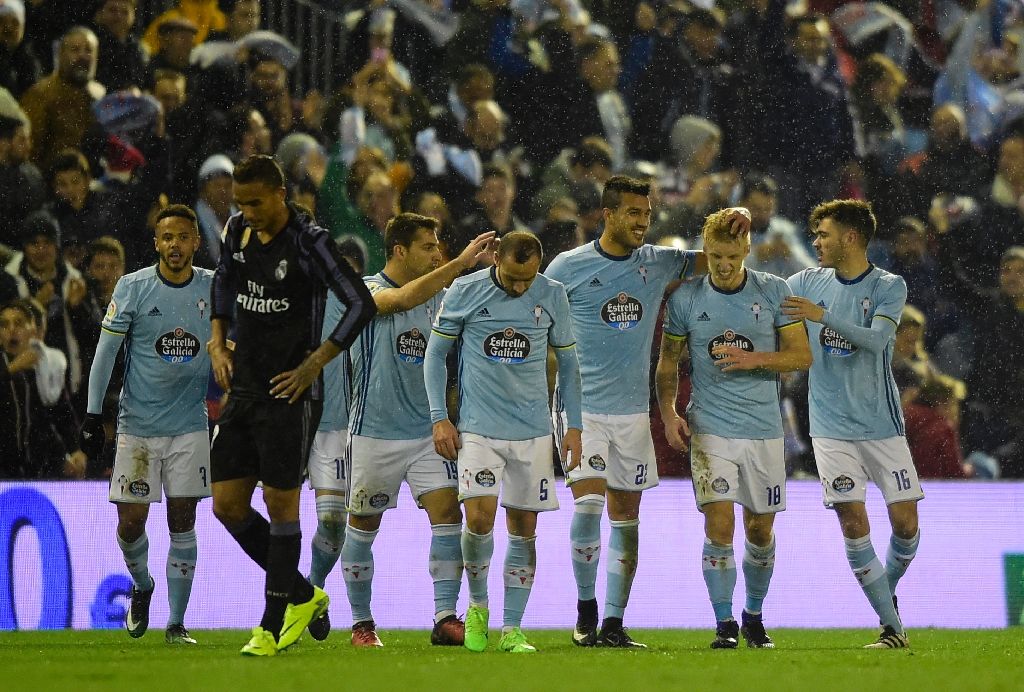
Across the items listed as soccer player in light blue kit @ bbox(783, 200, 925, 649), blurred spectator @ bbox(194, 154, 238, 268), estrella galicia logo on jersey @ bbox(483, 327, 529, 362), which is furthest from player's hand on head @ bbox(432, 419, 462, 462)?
blurred spectator @ bbox(194, 154, 238, 268)

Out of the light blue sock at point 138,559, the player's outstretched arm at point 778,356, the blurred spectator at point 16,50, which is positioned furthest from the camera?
the blurred spectator at point 16,50

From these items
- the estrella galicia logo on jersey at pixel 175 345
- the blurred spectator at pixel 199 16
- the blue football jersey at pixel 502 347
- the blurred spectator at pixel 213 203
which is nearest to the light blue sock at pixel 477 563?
the blue football jersey at pixel 502 347

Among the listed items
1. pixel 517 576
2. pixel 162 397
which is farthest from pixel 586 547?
pixel 162 397

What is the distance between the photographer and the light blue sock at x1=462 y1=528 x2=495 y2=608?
6.61 meters

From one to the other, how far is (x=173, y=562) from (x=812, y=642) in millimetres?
3306

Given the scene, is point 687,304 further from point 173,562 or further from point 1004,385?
point 1004,385

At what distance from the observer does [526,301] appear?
6.65 metres

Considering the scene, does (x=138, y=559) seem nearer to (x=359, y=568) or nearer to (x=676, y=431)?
(x=359, y=568)

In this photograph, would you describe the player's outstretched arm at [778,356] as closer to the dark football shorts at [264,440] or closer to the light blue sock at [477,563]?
the light blue sock at [477,563]

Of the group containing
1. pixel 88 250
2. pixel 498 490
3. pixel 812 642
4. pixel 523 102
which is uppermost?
pixel 523 102

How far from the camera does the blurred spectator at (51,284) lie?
385 inches

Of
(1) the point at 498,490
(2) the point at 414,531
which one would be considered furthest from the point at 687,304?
(2) the point at 414,531

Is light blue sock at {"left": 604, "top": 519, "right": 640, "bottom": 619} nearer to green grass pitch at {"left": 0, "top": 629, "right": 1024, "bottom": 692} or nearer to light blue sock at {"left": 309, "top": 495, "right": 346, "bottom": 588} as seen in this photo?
green grass pitch at {"left": 0, "top": 629, "right": 1024, "bottom": 692}

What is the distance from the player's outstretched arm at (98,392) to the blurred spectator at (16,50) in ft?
13.8
